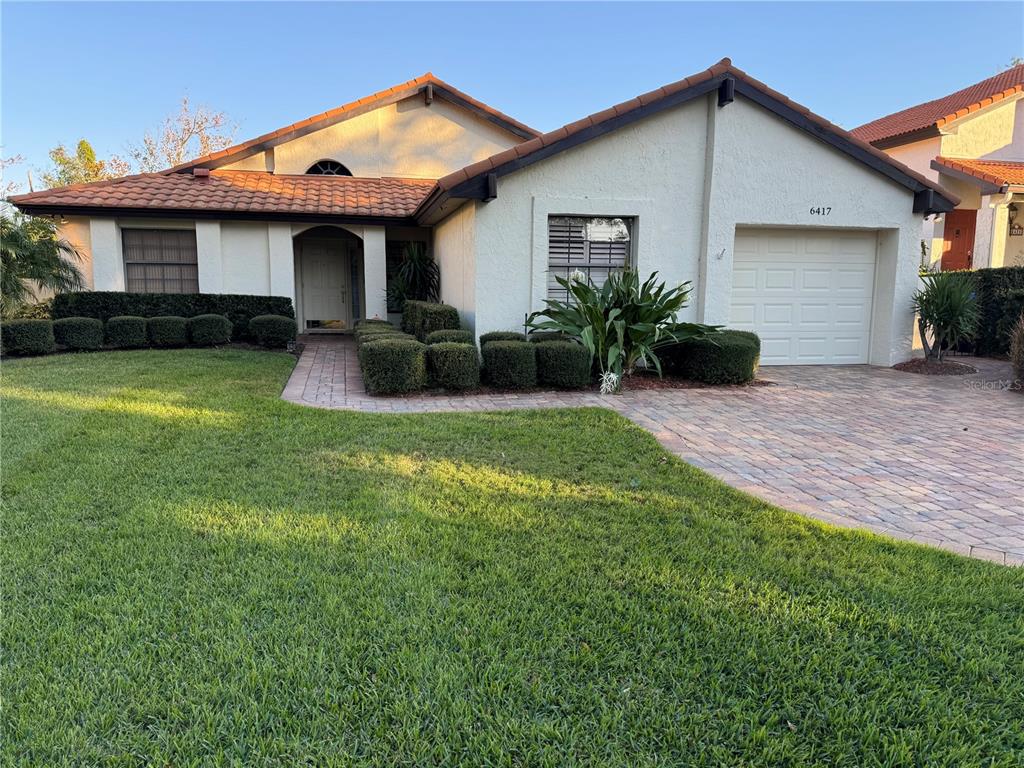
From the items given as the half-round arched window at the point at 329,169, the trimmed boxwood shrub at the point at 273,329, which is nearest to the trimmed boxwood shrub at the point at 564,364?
the trimmed boxwood shrub at the point at 273,329

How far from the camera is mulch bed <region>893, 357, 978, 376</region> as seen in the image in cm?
1042

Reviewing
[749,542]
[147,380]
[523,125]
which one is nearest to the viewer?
[749,542]

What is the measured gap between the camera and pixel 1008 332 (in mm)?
11617

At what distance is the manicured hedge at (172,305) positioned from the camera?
43.3 ft

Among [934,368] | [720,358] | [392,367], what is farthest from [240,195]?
[934,368]

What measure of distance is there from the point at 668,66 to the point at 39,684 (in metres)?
16.8

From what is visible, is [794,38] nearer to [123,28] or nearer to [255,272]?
[255,272]

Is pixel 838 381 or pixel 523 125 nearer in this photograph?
pixel 838 381

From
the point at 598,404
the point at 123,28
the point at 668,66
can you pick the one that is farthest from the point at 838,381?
the point at 123,28

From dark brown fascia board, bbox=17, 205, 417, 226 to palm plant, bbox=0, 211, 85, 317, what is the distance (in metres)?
0.39

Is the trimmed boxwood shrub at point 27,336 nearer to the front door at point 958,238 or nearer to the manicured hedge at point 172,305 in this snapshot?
the manicured hedge at point 172,305

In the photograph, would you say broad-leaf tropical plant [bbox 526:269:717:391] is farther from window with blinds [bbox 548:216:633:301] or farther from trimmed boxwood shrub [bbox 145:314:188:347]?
trimmed boxwood shrub [bbox 145:314:188:347]

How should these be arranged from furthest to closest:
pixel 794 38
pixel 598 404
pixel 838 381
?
pixel 794 38 → pixel 838 381 → pixel 598 404

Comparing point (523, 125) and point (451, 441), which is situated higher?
point (523, 125)
